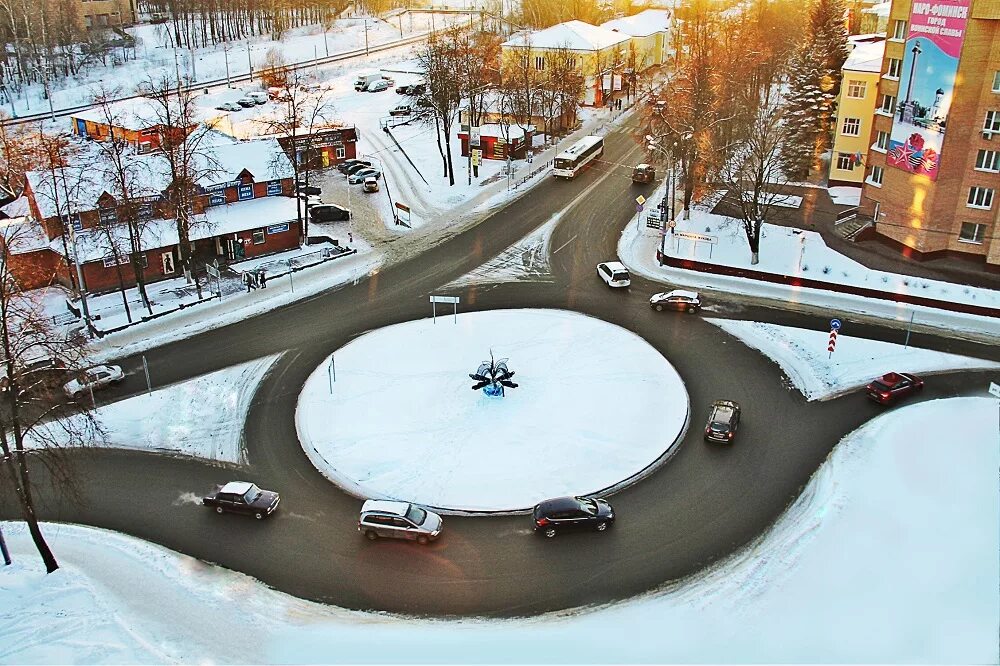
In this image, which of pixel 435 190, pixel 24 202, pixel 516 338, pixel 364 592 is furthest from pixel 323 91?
pixel 364 592

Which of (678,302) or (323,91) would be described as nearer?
(678,302)

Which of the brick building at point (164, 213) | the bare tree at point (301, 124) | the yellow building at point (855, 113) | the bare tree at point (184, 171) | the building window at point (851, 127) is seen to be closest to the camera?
the bare tree at point (184, 171)

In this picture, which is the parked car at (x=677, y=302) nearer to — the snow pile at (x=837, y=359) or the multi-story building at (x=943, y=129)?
the snow pile at (x=837, y=359)

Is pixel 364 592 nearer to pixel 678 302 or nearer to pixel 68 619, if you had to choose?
pixel 68 619

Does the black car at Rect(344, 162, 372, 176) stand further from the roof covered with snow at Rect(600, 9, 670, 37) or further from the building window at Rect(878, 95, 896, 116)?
the roof covered with snow at Rect(600, 9, 670, 37)

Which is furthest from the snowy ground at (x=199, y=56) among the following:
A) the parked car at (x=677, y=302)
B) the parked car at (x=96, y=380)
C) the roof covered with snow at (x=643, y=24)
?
the parked car at (x=677, y=302)
